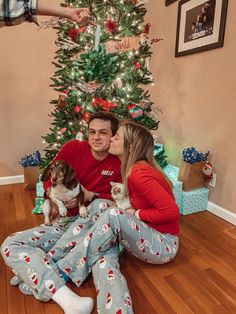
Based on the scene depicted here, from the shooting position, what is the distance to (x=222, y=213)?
2.23m

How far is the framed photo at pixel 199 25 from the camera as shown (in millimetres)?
2129

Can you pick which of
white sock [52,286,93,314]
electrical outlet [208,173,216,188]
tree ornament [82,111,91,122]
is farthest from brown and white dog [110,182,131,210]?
electrical outlet [208,173,216,188]

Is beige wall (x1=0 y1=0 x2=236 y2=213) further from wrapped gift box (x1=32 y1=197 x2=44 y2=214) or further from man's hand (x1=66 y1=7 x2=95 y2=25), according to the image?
man's hand (x1=66 y1=7 x2=95 y2=25)

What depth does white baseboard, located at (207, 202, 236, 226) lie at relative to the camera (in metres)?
2.14

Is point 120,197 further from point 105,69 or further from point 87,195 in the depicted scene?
point 105,69

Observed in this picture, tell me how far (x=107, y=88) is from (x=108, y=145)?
0.68 metres

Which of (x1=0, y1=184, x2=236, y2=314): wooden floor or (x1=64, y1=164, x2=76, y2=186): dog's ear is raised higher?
(x1=64, y1=164, x2=76, y2=186): dog's ear

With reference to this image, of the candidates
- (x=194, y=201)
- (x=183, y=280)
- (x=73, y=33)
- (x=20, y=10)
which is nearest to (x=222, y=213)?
(x=194, y=201)

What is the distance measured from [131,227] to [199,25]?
2.05 m

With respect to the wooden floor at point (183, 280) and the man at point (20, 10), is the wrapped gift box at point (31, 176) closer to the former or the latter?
the wooden floor at point (183, 280)

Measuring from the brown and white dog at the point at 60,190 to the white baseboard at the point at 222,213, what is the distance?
4.48ft

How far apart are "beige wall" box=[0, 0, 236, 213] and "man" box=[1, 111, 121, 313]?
1124 millimetres

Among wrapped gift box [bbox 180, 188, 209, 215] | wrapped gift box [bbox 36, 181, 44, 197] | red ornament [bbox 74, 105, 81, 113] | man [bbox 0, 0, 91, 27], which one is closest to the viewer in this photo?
man [bbox 0, 0, 91, 27]

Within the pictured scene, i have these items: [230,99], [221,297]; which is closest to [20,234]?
[221,297]
